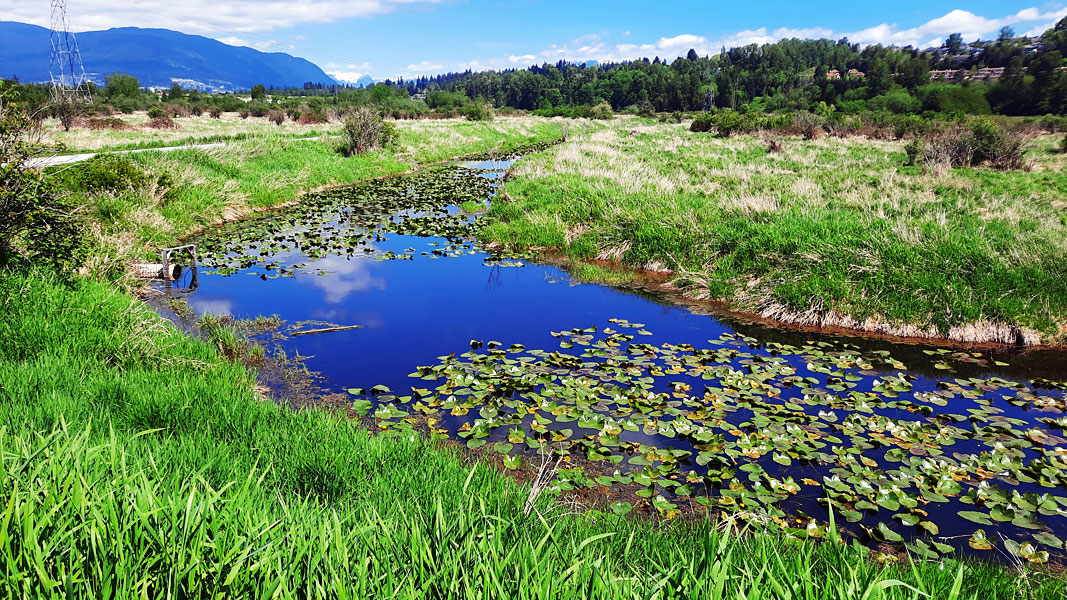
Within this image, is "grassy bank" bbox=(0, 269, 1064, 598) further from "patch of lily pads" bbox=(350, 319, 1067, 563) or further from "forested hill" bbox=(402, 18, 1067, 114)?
"forested hill" bbox=(402, 18, 1067, 114)

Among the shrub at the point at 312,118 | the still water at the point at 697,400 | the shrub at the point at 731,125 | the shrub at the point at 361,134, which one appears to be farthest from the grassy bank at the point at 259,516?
the shrub at the point at 312,118

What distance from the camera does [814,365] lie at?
814 cm

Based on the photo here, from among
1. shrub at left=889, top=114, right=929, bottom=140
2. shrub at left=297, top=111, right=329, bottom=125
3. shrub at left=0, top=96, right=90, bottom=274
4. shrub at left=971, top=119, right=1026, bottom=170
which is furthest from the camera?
shrub at left=297, top=111, right=329, bottom=125

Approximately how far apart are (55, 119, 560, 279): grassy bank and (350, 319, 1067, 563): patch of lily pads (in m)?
7.39

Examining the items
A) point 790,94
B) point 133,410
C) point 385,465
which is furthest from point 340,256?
point 790,94

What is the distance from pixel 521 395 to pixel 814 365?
14.5ft

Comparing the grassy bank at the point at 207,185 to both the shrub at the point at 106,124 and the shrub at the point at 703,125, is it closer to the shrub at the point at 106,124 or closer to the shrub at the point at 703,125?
the shrub at the point at 106,124

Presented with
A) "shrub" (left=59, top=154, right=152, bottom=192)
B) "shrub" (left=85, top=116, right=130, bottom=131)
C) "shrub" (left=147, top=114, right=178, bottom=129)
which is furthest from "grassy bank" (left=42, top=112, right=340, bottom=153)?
"shrub" (left=59, top=154, right=152, bottom=192)

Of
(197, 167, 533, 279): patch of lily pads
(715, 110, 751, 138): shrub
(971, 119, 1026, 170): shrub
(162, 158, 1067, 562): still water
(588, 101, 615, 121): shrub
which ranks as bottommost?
(162, 158, 1067, 562): still water

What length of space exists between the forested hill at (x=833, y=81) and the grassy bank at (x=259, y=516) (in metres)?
76.8

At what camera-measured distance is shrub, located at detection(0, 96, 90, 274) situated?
282 inches

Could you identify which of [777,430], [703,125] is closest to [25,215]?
[777,430]

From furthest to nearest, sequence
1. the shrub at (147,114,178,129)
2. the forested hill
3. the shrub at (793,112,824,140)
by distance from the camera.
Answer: the forested hill
the shrub at (147,114,178,129)
the shrub at (793,112,824,140)

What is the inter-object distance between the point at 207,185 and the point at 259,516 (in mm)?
18118
